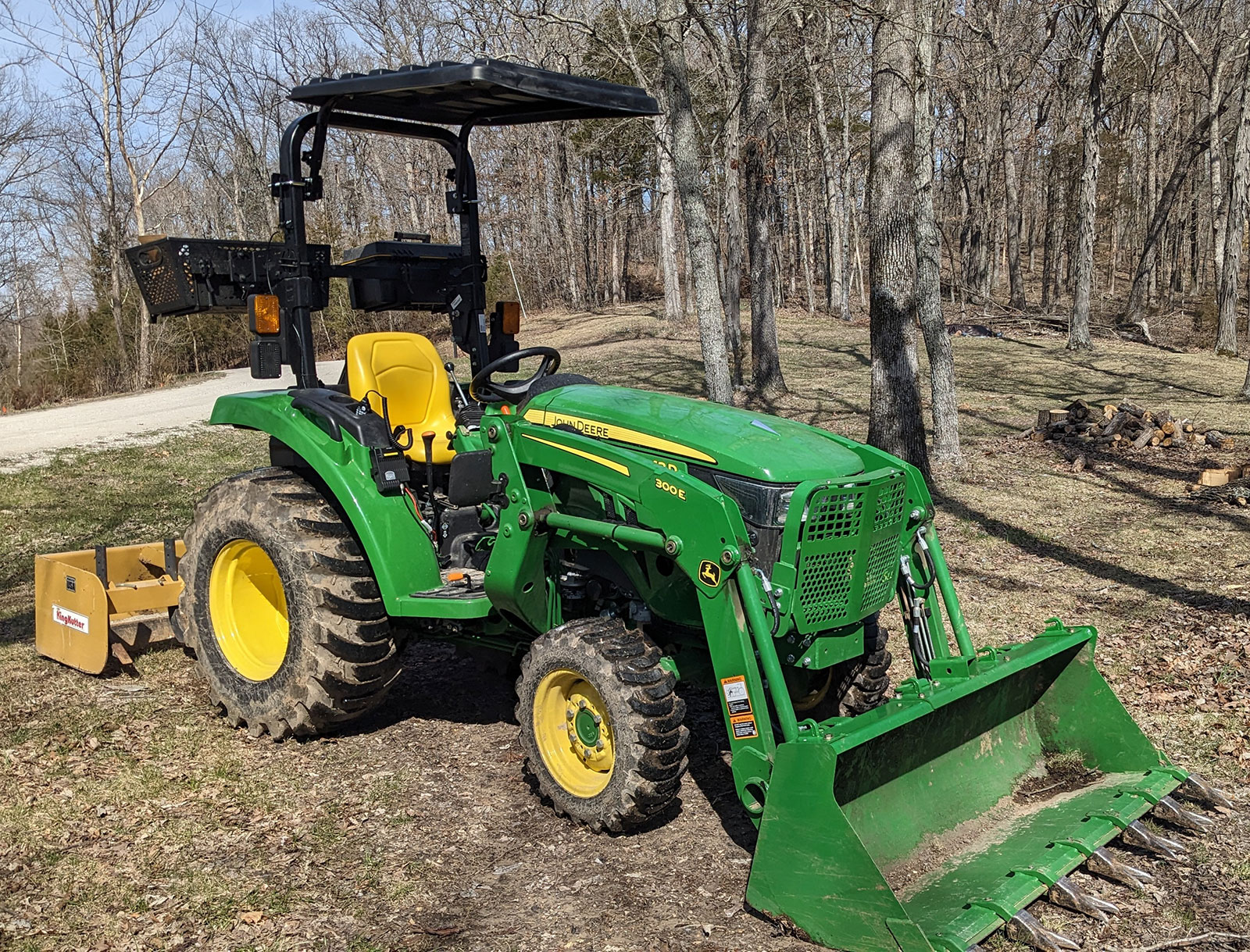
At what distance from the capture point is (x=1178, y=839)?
386 cm

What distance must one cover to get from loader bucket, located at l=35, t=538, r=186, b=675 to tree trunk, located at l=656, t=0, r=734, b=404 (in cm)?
756

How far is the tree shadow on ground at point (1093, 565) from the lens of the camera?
21.7 ft

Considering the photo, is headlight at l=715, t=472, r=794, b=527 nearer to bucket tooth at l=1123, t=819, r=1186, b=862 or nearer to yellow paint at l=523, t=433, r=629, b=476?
yellow paint at l=523, t=433, r=629, b=476

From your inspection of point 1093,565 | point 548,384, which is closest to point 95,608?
point 548,384

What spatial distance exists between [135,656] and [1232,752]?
5.57 m

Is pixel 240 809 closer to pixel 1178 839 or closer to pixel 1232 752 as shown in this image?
pixel 1178 839

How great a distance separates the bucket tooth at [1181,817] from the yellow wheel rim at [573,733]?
2.07m

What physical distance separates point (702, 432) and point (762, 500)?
0.42 meters

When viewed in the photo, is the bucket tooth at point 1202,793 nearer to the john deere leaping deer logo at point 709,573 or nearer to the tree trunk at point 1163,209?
the john deere leaping deer logo at point 709,573

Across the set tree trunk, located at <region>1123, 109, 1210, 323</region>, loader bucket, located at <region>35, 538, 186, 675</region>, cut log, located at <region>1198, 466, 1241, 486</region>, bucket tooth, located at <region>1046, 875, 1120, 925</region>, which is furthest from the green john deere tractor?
tree trunk, located at <region>1123, 109, 1210, 323</region>

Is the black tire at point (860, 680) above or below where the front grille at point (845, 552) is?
below

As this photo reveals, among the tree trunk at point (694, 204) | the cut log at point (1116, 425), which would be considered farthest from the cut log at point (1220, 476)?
the tree trunk at point (694, 204)

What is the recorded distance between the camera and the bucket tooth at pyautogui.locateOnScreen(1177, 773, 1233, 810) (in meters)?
4.00

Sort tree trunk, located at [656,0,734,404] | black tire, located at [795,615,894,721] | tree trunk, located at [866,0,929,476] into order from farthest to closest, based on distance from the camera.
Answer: tree trunk, located at [656,0,734,404]
tree trunk, located at [866,0,929,476]
black tire, located at [795,615,894,721]
